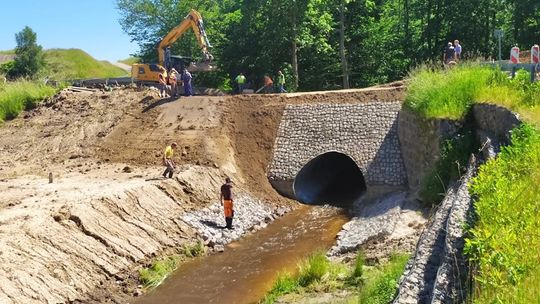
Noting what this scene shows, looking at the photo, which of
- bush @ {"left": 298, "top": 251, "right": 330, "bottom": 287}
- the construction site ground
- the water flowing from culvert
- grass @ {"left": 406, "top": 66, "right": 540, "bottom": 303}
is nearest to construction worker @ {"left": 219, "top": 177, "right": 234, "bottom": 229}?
the water flowing from culvert

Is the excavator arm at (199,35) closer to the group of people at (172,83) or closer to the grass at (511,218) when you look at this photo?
the group of people at (172,83)

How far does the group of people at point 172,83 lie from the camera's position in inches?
1104

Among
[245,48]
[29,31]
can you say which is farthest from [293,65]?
[29,31]

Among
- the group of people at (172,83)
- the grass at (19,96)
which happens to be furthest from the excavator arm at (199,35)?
the grass at (19,96)

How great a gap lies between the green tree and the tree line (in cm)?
2109

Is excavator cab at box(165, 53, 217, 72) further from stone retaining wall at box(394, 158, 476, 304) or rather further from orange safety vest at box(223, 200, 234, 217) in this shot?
stone retaining wall at box(394, 158, 476, 304)

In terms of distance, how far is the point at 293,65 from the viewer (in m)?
33.2

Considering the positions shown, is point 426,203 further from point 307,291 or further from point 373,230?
point 307,291

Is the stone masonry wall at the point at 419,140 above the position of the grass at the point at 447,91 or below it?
below

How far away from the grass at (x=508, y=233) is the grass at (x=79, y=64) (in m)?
58.3

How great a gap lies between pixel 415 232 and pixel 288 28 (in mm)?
20652

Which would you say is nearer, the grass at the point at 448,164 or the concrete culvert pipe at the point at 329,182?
the grass at the point at 448,164

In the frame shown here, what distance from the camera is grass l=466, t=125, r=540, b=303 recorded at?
16.8 feet

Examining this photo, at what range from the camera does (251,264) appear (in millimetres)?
15859
